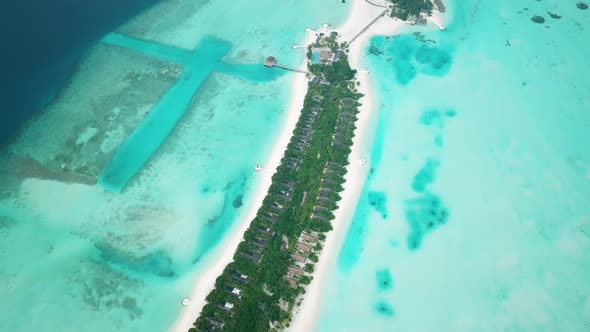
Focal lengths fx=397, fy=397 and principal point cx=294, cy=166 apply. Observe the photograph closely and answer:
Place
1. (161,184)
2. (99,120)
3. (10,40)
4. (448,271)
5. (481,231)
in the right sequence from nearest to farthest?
(448,271), (481,231), (161,184), (99,120), (10,40)

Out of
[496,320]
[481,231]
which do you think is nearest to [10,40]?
[481,231]

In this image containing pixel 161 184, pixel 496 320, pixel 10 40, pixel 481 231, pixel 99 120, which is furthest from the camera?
pixel 10 40

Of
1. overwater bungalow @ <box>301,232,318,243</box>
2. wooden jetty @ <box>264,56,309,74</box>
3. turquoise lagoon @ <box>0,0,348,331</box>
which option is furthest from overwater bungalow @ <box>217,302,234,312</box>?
wooden jetty @ <box>264,56,309,74</box>

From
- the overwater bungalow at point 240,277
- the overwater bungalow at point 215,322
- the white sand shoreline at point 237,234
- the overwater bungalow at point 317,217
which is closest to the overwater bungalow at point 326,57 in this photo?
the white sand shoreline at point 237,234

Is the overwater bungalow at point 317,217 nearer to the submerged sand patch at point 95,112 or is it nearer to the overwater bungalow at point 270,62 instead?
the overwater bungalow at point 270,62

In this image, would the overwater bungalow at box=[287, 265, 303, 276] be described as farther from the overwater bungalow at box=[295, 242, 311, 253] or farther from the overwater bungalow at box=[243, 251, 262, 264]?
the overwater bungalow at box=[243, 251, 262, 264]

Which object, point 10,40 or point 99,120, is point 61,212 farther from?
point 10,40
